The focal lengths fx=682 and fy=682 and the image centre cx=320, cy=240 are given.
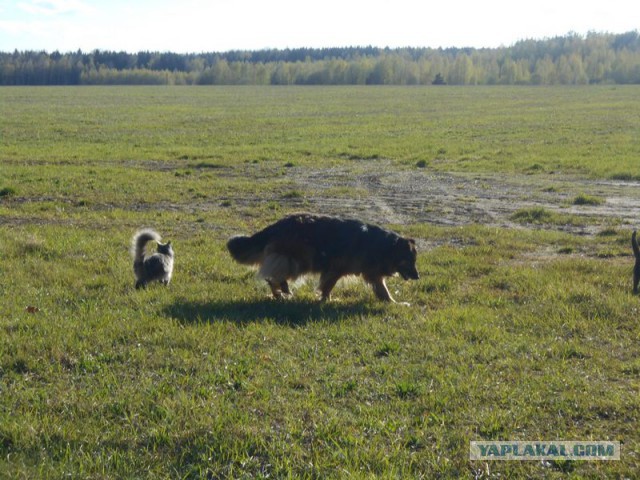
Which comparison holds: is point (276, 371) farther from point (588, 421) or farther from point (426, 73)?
point (426, 73)

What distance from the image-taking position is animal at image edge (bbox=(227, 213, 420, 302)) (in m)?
8.30

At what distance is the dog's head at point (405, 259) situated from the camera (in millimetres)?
8641

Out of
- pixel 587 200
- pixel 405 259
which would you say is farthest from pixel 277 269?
pixel 587 200

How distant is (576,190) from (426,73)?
123 m

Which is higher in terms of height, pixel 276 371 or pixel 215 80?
pixel 215 80

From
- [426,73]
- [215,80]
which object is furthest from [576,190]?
[215,80]

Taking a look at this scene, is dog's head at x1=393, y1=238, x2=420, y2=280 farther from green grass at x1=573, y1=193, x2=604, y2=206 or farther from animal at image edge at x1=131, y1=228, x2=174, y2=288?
green grass at x1=573, y1=193, x2=604, y2=206

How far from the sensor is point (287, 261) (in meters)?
8.27

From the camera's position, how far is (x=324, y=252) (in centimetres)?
838

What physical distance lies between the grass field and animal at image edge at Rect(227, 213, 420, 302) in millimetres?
362

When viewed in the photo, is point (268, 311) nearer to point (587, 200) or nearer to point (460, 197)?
point (460, 197)

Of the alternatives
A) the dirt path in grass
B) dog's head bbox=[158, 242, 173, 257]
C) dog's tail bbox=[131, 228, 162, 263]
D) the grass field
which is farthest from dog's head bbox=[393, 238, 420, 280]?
the dirt path in grass

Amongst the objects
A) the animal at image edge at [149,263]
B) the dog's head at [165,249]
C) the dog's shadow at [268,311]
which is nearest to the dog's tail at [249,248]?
the dog's shadow at [268,311]

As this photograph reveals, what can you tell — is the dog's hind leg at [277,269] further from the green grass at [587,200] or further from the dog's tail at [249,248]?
the green grass at [587,200]
